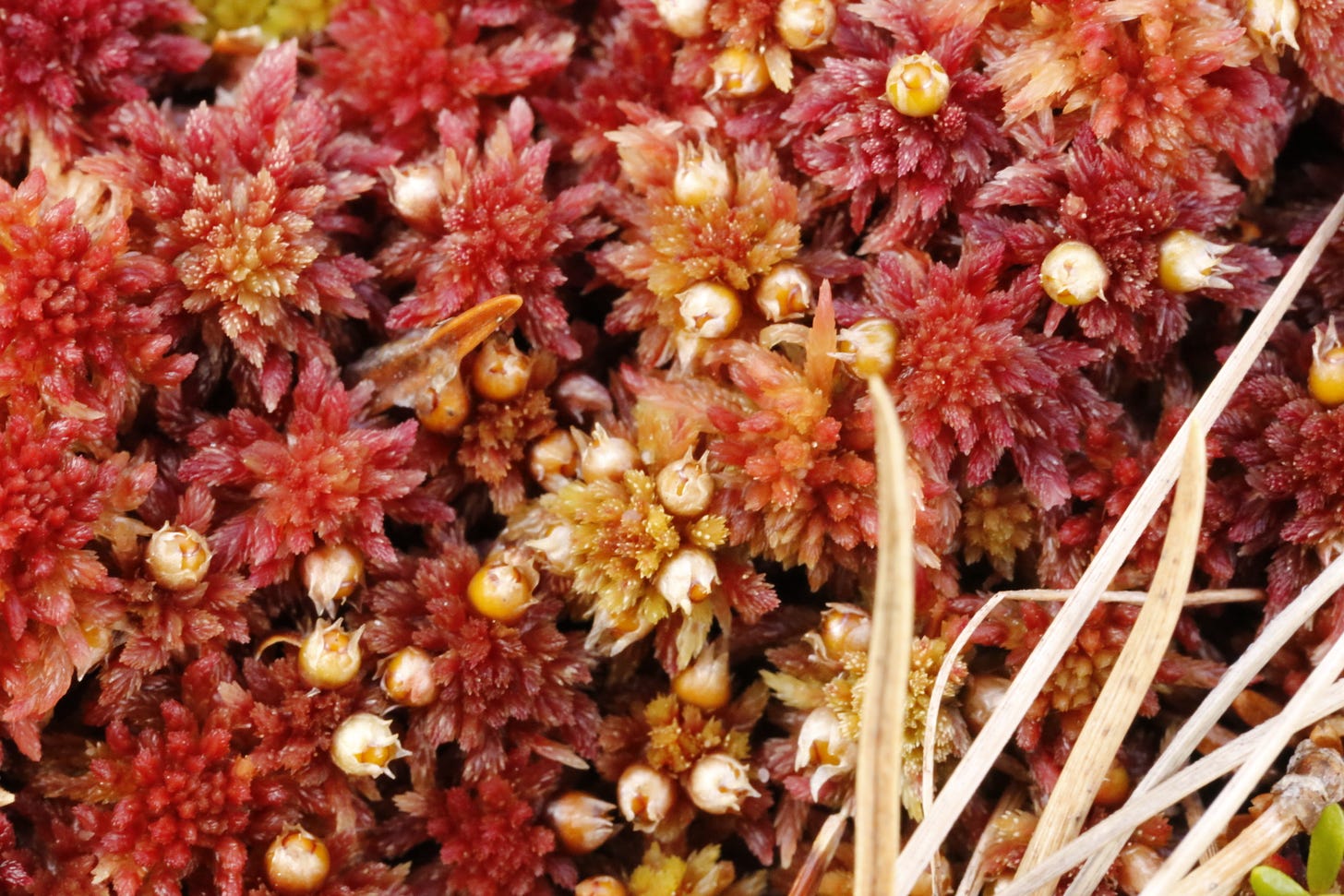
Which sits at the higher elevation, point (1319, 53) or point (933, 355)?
point (1319, 53)

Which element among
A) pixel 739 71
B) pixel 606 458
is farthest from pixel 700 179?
pixel 606 458

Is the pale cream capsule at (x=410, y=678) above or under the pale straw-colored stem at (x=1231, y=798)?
under

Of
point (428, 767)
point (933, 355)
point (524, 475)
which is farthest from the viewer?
point (524, 475)

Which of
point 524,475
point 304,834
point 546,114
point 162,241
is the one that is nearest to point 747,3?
point 546,114

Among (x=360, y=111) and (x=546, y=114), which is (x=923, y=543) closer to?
(x=546, y=114)

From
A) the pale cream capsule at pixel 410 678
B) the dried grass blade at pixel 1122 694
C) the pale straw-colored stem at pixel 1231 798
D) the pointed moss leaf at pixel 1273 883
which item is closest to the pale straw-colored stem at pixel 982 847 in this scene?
the dried grass blade at pixel 1122 694

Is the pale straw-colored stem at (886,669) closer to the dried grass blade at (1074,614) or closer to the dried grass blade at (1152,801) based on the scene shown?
the dried grass blade at (1074,614)
